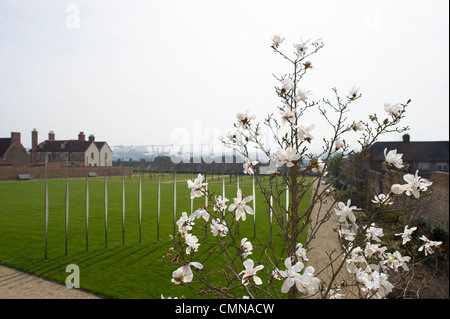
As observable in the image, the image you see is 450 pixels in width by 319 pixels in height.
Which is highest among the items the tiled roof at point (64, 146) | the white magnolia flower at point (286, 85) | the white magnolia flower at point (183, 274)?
the tiled roof at point (64, 146)

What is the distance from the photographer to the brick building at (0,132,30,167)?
23.0 meters

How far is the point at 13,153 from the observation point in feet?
79.9

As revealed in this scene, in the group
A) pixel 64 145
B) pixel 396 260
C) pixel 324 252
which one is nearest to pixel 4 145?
pixel 64 145

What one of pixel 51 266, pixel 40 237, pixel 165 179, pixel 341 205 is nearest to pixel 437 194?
pixel 341 205

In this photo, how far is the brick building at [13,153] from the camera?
75.4 ft

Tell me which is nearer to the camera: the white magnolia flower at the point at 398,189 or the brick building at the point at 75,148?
the white magnolia flower at the point at 398,189

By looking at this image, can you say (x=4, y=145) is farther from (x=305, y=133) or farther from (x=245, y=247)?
(x=305, y=133)

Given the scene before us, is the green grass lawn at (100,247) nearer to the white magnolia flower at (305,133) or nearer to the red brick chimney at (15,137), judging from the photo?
the white magnolia flower at (305,133)

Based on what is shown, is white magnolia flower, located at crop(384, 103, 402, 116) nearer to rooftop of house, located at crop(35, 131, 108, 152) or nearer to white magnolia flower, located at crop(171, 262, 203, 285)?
white magnolia flower, located at crop(171, 262, 203, 285)

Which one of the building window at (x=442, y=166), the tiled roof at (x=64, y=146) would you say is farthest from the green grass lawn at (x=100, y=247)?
the building window at (x=442, y=166)

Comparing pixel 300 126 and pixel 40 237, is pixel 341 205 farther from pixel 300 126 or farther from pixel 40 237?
pixel 40 237

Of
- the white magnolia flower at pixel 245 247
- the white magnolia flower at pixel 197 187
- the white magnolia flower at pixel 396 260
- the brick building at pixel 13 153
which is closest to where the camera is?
the white magnolia flower at pixel 197 187
